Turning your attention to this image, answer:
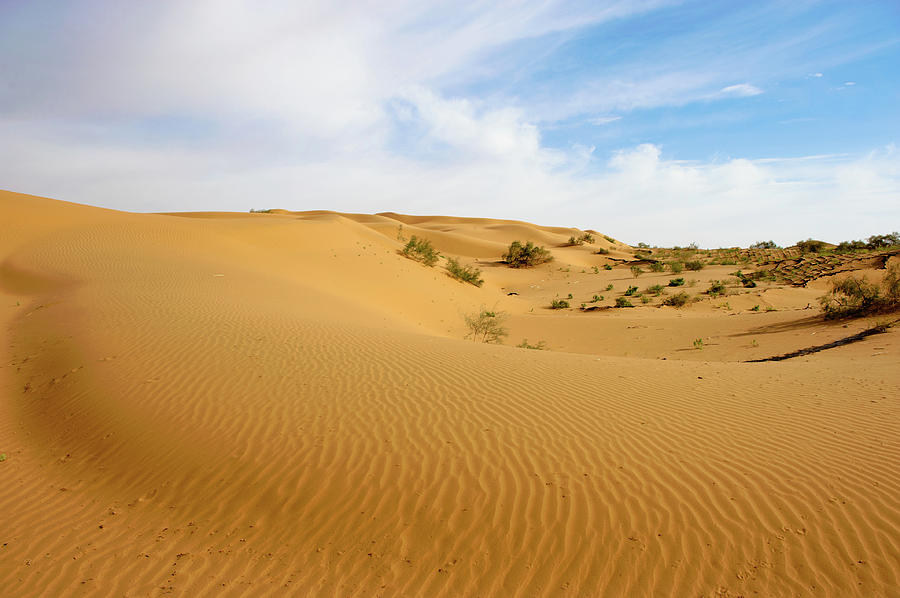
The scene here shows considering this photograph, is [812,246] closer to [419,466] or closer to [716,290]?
[716,290]

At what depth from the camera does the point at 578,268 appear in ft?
117

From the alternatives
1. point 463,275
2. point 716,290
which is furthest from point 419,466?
point 463,275

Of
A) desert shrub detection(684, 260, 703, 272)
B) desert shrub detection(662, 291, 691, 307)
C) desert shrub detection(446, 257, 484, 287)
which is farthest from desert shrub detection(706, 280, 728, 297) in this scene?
desert shrub detection(446, 257, 484, 287)

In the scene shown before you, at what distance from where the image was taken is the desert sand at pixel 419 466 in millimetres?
3531

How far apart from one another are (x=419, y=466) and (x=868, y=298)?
1372 centimetres

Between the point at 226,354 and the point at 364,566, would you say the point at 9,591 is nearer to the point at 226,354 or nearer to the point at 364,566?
the point at 364,566

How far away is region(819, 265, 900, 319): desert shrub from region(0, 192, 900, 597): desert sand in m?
3.61

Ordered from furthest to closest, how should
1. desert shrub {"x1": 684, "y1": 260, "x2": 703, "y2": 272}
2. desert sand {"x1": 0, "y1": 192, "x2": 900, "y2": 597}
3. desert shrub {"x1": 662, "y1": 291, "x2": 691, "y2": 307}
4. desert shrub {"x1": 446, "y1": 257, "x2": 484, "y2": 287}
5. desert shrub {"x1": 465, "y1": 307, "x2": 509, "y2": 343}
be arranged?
desert shrub {"x1": 684, "y1": 260, "x2": 703, "y2": 272} → desert shrub {"x1": 446, "y1": 257, "x2": 484, "y2": 287} → desert shrub {"x1": 662, "y1": 291, "x2": 691, "y2": 307} → desert shrub {"x1": 465, "y1": 307, "x2": 509, "y2": 343} → desert sand {"x1": 0, "y1": 192, "x2": 900, "y2": 597}

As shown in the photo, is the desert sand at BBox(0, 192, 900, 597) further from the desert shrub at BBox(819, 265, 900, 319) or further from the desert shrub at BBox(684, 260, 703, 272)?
the desert shrub at BBox(684, 260, 703, 272)

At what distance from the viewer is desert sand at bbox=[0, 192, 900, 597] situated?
3531mm

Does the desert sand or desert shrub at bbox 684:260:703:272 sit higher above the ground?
desert shrub at bbox 684:260:703:272

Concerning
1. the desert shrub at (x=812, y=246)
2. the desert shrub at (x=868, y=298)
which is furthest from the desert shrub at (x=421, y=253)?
the desert shrub at (x=812, y=246)

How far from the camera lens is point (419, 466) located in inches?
186

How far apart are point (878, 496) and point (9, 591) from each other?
6.78m
